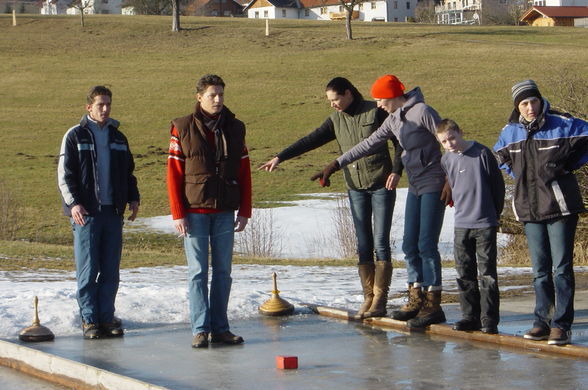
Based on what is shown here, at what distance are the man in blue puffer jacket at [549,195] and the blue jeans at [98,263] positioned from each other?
348 cm

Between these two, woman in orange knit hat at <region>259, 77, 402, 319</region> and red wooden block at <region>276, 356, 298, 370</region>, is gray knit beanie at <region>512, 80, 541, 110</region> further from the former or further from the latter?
red wooden block at <region>276, 356, 298, 370</region>

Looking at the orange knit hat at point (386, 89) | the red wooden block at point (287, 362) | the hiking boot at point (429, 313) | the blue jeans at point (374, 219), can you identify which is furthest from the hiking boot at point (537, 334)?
the orange knit hat at point (386, 89)

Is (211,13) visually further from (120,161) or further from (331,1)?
(120,161)

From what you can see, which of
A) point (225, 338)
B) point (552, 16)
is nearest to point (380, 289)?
point (225, 338)

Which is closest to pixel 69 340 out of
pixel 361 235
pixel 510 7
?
pixel 361 235

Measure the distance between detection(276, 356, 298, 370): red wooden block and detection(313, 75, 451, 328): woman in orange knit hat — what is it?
1.74m

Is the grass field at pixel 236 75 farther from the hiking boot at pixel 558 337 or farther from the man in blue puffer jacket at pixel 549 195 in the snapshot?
the hiking boot at pixel 558 337

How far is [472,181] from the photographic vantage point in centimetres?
870

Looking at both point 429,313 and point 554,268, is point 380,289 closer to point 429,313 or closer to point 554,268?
point 429,313

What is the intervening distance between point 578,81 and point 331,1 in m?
118

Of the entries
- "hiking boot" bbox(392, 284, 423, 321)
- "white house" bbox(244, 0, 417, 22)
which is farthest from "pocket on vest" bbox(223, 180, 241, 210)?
"white house" bbox(244, 0, 417, 22)

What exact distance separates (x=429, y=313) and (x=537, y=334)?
3.98 ft

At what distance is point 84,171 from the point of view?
9.20 meters

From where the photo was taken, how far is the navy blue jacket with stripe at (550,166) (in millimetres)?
8156
